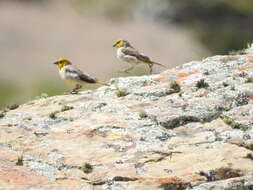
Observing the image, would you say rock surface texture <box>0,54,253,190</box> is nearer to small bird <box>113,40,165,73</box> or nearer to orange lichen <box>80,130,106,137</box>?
orange lichen <box>80,130,106,137</box>

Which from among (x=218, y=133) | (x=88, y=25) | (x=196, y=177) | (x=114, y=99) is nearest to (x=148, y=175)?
(x=196, y=177)

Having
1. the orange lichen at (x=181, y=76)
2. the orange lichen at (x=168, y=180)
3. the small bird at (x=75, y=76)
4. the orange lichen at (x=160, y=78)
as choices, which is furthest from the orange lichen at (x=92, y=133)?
the small bird at (x=75, y=76)

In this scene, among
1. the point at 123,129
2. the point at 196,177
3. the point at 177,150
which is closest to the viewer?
the point at 196,177

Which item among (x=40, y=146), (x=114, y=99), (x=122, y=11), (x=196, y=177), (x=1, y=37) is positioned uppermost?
(x=122, y=11)

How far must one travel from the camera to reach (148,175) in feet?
39.1

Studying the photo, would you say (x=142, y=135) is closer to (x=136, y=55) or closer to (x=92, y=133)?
(x=92, y=133)

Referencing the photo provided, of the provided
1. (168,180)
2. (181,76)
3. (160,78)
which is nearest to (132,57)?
(160,78)

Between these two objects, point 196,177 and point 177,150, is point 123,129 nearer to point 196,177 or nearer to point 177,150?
point 177,150

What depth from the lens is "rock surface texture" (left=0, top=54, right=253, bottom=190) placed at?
11789mm

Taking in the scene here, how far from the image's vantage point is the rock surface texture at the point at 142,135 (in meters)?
11.8

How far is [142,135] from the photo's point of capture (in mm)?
13281

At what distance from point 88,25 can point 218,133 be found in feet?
208

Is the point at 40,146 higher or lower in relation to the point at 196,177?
higher

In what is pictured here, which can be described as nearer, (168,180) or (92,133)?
(168,180)
